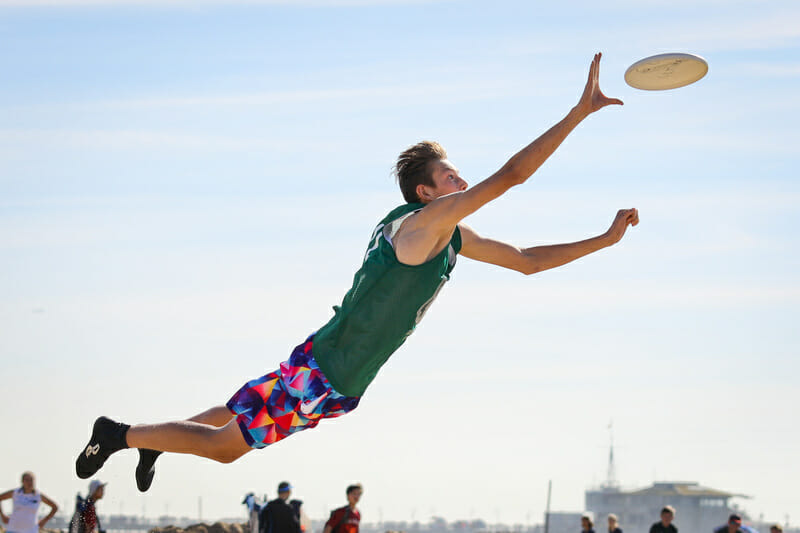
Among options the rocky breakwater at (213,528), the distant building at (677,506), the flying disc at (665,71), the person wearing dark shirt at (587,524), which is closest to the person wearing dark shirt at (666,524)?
the person wearing dark shirt at (587,524)

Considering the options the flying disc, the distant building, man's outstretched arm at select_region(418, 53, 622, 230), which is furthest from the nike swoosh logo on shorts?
the distant building

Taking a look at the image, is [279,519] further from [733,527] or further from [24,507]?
[733,527]

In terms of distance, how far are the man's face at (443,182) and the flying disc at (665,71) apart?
1.49 meters

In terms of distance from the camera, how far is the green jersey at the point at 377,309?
703 centimetres

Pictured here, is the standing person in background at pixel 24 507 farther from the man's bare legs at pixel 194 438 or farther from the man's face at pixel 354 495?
the man's bare legs at pixel 194 438

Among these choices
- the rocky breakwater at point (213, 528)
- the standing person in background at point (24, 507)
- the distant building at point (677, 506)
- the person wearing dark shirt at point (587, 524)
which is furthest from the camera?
the distant building at point (677, 506)

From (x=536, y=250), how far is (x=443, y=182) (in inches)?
41.3

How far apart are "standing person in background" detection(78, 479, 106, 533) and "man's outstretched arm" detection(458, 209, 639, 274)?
377 inches

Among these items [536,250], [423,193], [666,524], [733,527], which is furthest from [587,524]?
[423,193]

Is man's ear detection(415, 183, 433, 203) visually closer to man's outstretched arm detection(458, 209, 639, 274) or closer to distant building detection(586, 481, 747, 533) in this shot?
man's outstretched arm detection(458, 209, 639, 274)

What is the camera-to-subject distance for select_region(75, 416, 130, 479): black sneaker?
7715 mm

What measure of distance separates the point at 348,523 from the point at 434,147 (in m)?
11.0

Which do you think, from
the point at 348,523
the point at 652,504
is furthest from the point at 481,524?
the point at 348,523

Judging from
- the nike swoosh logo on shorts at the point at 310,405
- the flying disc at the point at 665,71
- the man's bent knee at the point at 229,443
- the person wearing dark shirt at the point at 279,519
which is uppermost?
the flying disc at the point at 665,71
